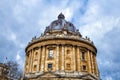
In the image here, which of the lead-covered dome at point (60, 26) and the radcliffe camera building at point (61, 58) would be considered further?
the lead-covered dome at point (60, 26)

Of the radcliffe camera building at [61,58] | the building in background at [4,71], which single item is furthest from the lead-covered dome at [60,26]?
the building in background at [4,71]

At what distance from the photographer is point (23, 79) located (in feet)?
161

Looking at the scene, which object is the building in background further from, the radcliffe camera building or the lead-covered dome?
the lead-covered dome

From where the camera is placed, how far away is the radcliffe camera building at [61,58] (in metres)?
47.7

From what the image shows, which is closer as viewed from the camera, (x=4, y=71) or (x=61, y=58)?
(x=4, y=71)

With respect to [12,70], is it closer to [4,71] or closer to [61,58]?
[4,71]

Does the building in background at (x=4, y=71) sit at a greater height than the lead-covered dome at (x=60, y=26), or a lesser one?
lesser

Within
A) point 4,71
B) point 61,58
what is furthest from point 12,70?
point 61,58

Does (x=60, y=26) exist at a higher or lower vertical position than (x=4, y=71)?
→ higher

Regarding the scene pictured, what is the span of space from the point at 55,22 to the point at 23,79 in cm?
1839

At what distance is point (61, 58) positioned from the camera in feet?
162

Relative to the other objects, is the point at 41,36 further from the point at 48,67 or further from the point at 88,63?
the point at 88,63

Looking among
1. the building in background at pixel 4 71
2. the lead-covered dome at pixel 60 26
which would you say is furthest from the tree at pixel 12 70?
the lead-covered dome at pixel 60 26

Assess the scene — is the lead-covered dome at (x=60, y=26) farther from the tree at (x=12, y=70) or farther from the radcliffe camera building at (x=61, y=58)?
the tree at (x=12, y=70)
